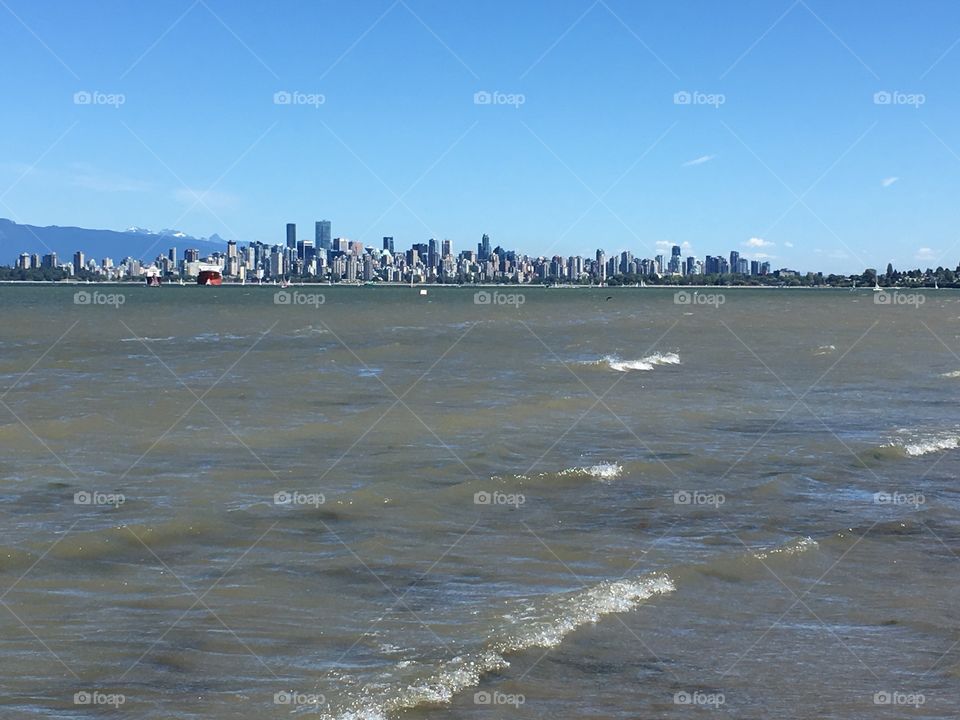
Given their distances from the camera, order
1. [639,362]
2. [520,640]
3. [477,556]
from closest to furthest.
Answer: [520,640] < [477,556] < [639,362]

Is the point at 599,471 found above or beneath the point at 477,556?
above

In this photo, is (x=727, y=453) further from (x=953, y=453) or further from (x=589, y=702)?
(x=589, y=702)

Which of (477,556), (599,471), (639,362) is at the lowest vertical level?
(477,556)

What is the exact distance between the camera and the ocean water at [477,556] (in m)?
8.47

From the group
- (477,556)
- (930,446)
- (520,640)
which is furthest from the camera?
(930,446)

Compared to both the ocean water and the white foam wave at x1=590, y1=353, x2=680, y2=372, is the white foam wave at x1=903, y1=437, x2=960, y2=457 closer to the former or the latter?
the ocean water

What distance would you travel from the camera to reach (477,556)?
1228cm

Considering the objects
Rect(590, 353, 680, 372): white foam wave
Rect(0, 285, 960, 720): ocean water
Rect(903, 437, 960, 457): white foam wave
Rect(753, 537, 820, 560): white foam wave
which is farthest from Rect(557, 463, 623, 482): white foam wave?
Rect(590, 353, 680, 372): white foam wave

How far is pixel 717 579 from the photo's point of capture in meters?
11.5

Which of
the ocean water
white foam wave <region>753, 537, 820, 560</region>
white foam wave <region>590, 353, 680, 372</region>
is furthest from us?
A: white foam wave <region>590, 353, 680, 372</region>

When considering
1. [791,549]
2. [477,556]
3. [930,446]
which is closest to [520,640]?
[477,556]

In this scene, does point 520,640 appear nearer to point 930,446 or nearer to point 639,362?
point 930,446

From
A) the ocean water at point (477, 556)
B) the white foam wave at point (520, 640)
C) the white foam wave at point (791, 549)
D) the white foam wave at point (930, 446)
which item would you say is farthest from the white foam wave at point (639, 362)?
the white foam wave at point (520, 640)

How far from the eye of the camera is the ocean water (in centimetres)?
847
